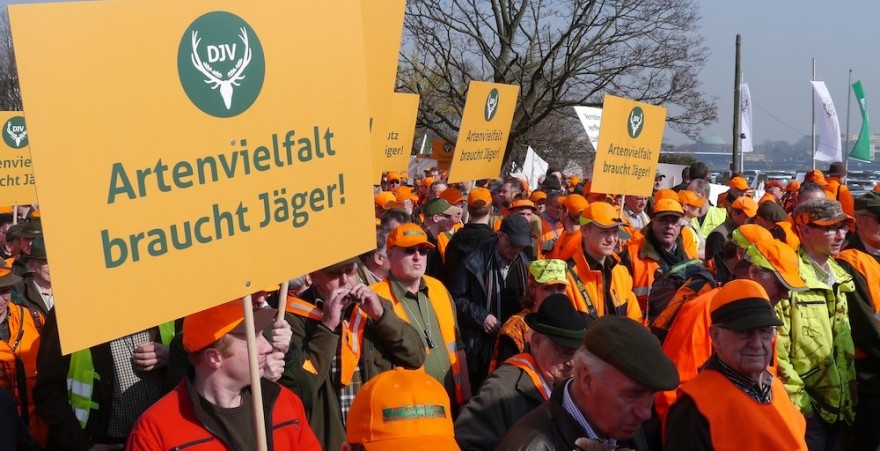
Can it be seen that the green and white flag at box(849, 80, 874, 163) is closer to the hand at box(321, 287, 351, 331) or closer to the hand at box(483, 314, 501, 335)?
the hand at box(483, 314, 501, 335)

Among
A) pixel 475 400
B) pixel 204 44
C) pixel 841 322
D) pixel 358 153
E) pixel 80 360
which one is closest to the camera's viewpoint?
pixel 204 44

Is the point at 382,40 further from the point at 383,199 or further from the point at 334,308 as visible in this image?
the point at 383,199

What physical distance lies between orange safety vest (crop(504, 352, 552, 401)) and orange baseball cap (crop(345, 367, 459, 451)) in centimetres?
123

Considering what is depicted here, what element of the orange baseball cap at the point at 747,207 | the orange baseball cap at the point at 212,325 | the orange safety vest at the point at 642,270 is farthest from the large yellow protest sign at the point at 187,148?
the orange baseball cap at the point at 747,207

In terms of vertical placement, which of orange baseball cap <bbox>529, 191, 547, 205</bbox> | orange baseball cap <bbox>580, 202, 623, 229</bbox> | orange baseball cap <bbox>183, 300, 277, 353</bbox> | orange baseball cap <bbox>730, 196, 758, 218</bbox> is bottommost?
orange baseball cap <bbox>529, 191, 547, 205</bbox>

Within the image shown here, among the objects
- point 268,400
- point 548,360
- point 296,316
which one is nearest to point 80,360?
point 296,316

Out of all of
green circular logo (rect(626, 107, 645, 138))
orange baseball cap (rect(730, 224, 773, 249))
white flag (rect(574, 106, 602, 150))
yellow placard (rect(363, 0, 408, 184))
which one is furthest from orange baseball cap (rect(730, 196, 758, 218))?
white flag (rect(574, 106, 602, 150))

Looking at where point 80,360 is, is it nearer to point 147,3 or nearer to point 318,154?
point 318,154

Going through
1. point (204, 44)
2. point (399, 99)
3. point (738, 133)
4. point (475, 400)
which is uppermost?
point (204, 44)

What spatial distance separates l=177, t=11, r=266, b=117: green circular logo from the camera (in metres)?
2.88

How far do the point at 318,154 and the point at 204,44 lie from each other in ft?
1.90

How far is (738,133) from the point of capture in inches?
1243

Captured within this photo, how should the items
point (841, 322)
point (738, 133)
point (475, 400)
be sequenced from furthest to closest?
point (738, 133), point (841, 322), point (475, 400)

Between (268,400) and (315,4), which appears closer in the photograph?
(315,4)
